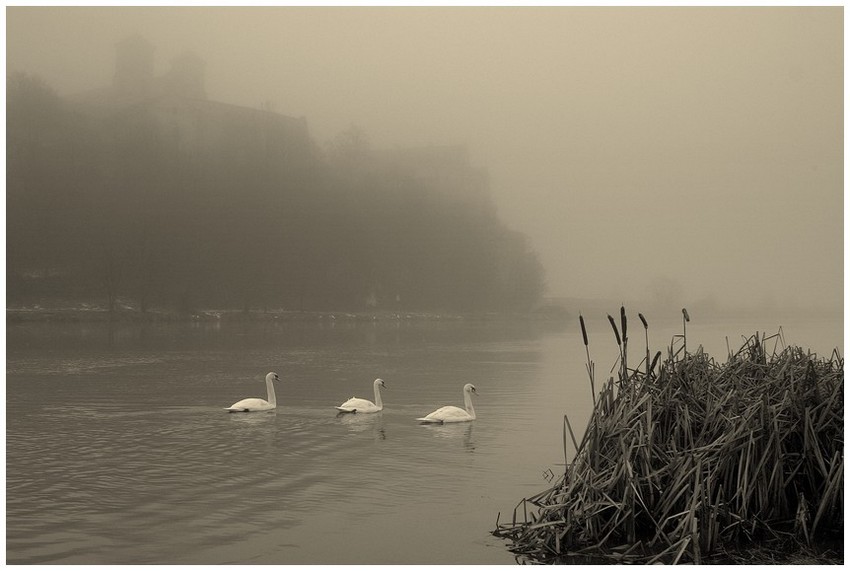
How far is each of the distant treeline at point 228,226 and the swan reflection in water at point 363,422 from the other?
73.8 m

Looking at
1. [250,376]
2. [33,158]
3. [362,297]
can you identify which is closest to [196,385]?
[250,376]

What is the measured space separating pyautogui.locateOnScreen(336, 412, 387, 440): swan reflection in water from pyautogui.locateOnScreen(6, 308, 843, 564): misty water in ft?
0.26

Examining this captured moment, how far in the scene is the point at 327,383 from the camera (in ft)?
95.1

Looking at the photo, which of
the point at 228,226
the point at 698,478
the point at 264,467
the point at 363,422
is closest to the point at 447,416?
the point at 363,422

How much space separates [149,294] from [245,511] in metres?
92.4

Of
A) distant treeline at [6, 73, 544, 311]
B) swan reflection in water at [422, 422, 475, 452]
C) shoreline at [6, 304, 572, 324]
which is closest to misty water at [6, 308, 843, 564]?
swan reflection in water at [422, 422, 475, 452]

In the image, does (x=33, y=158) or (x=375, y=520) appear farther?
(x=33, y=158)

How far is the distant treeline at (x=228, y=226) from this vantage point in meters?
102

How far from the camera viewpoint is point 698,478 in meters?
8.37

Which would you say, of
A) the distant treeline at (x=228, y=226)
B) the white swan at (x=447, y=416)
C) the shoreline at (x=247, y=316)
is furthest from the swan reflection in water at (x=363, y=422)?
the distant treeline at (x=228, y=226)

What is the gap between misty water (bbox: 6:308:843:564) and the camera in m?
9.96

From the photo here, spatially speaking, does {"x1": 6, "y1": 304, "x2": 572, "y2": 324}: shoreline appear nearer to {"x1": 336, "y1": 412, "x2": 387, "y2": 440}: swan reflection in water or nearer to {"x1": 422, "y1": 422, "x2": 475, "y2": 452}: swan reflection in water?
{"x1": 336, "y1": 412, "x2": 387, "y2": 440}: swan reflection in water

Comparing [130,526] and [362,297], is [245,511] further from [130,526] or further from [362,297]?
[362,297]

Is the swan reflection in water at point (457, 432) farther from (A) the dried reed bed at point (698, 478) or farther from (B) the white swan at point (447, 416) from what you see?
(A) the dried reed bed at point (698, 478)
